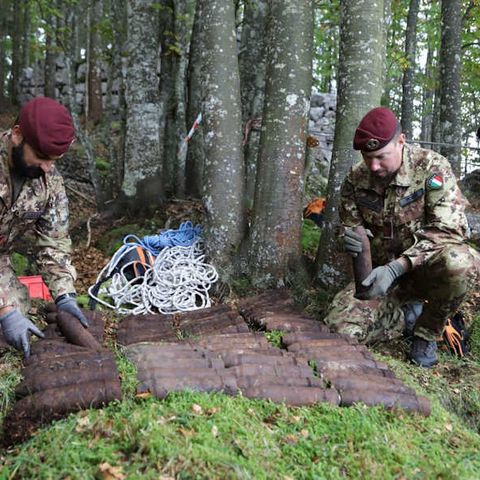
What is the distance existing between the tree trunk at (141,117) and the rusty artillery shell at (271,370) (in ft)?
13.8

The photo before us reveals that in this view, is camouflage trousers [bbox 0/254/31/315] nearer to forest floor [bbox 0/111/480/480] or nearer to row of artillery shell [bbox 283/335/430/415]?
forest floor [bbox 0/111/480/480]

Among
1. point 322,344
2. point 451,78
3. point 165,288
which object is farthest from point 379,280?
point 451,78

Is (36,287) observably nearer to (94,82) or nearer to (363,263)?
(363,263)

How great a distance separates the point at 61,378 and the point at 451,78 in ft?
30.3

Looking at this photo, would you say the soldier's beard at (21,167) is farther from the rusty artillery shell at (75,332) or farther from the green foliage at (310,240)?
the green foliage at (310,240)

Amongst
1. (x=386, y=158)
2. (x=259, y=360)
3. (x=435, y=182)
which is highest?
(x=386, y=158)

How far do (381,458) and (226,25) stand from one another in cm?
393

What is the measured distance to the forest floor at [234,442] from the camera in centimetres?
187

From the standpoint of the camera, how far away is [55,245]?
3.38 meters

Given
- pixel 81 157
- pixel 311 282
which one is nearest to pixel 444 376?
pixel 311 282

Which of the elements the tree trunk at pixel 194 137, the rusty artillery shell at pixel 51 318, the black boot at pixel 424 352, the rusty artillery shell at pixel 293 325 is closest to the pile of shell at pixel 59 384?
the rusty artillery shell at pixel 51 318

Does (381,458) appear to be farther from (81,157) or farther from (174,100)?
(81,157)

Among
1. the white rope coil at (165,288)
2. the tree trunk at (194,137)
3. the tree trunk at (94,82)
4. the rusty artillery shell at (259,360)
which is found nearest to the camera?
the rusty artillery shell at (259,360)

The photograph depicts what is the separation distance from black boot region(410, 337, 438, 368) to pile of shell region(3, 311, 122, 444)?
2104 mm
